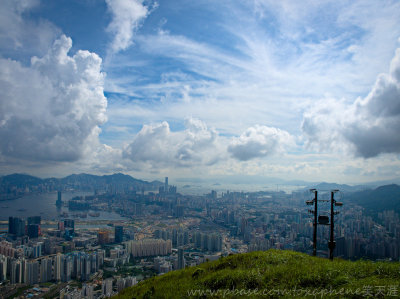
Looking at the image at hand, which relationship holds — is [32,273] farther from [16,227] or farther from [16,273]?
[16,227]

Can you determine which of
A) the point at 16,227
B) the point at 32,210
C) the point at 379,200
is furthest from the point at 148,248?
the point at 379,200

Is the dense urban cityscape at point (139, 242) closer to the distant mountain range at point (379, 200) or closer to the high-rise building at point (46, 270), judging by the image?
the high-rise building at point (46, 270)

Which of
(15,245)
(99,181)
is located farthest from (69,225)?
(99,181)

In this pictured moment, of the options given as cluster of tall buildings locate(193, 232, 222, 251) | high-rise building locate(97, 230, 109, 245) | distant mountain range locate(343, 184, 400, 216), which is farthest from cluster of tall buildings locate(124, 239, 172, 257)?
distant mountain range locate(343, 184, 400, 216)

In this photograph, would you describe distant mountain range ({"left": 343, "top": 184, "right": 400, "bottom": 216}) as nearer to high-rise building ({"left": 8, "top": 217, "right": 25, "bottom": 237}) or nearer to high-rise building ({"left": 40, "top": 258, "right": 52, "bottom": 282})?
high-rise building ({"left": 40, "top": 258, "right": 52, "bottom": 282})

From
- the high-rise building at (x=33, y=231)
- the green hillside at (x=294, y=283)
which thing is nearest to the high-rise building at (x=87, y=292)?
the green hillside at (x=294, y=283)
